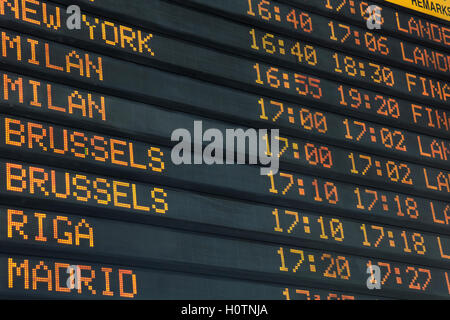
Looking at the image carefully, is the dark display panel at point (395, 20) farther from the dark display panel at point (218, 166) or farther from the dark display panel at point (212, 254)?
the dark display panel at point (212, 254)

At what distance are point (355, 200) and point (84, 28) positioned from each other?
370cm

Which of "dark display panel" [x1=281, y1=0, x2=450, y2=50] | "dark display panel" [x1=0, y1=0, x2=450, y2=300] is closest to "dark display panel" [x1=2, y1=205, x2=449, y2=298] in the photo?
"dark display panel" [x1=0, y1=0, x2=450, y2=300]

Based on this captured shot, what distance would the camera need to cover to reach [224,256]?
1027 cm

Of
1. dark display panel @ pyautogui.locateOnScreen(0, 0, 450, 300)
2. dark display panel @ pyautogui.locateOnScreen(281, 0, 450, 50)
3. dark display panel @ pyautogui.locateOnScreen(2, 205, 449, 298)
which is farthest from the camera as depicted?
dark display panel @ pyautogui.locateOnScreen(281, 0, 450, 50)

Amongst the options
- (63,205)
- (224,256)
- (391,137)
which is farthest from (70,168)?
(391,137)

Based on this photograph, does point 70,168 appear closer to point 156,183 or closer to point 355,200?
point 156,183

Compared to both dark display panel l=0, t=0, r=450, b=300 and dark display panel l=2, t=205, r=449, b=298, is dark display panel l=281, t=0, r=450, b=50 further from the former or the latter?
dark display panel l=2, t=205, r=449, b=298

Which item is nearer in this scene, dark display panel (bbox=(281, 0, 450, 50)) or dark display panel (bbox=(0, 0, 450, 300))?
dark display panel (bbox=(0, 0, 450, 300))

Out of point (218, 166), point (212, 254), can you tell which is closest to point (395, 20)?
point (218, 166)

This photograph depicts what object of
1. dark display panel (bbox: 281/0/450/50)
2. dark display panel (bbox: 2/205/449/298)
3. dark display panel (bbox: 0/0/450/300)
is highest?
dark display panel (bbox: 281/0/450/50)

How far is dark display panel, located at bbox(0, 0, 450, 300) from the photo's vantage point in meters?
9.57

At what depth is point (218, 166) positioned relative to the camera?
1068 cm

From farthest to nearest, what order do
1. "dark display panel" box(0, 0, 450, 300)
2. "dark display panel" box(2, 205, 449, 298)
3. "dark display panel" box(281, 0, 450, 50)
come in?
"dark display panel" box(281, 0, 450, 50) → "dark display panel" box(0, 0, 450, 300) → "dark display panel" box(2, 205, 449, 298)

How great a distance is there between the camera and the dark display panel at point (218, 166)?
957 centimetres
